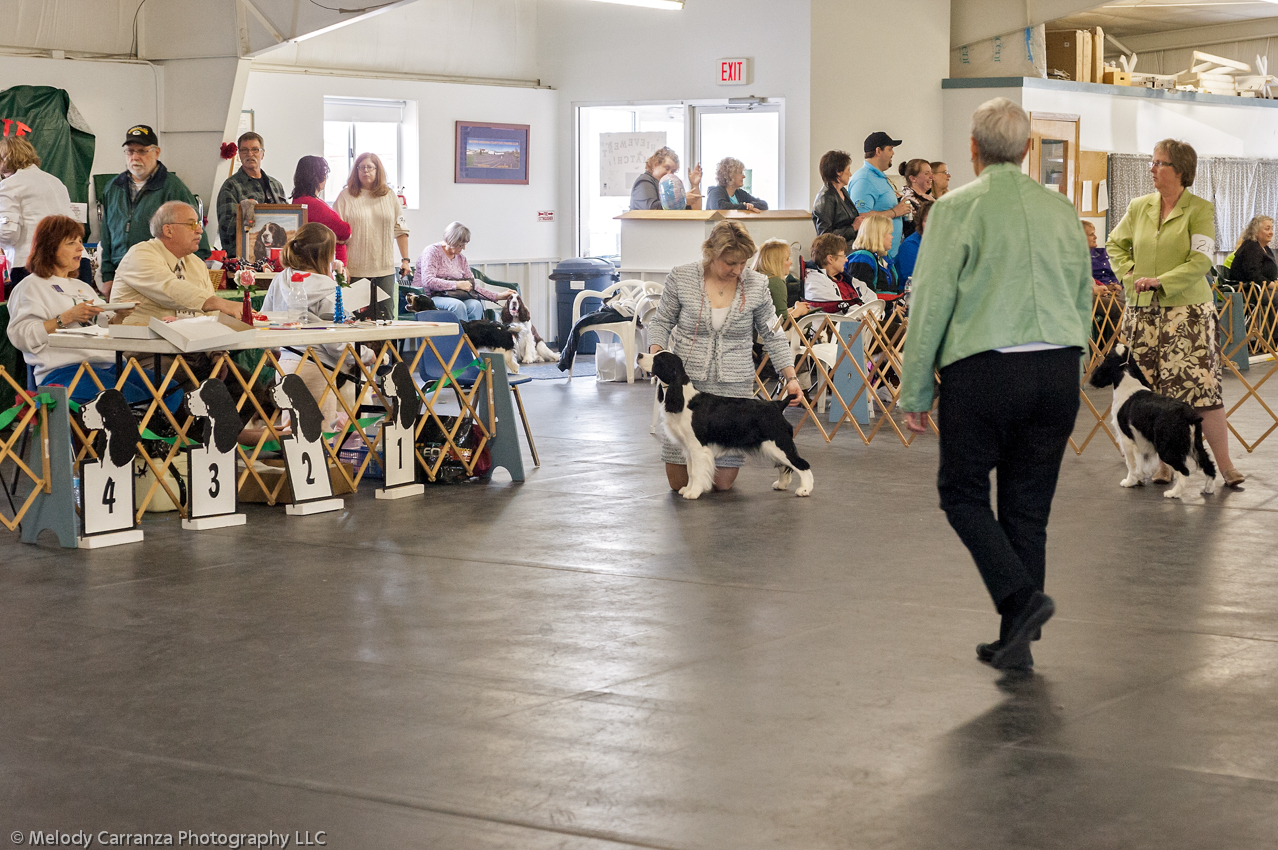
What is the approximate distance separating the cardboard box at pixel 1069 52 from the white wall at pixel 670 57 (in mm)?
3366

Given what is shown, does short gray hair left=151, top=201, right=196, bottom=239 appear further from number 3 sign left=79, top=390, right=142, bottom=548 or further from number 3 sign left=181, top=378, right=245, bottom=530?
number 3 sign left=79, top=390, right=142, bottom=548

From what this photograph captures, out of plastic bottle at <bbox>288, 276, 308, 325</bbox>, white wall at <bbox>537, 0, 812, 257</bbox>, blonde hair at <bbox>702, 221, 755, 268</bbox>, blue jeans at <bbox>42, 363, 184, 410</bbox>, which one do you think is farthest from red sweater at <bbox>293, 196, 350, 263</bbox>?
white wall at <bbox>537, 0, 812, 257</bbox>

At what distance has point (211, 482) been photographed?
195 inches

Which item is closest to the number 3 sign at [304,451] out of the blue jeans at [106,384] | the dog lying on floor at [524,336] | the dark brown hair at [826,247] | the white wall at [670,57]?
the blue jeans at [106,384]

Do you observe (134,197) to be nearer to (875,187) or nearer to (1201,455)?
(875,187)

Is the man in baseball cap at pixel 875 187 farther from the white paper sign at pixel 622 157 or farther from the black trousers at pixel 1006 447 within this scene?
the black trousers at pixel 1006 447

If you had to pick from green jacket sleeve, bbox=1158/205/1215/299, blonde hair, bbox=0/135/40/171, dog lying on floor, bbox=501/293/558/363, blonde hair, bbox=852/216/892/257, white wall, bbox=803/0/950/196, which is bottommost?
dog lying on floor, bbox=501/293/558/363

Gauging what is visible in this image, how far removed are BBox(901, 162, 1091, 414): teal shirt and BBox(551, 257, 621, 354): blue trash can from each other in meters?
7.93

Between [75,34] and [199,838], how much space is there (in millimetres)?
7163

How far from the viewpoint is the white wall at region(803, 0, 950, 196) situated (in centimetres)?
1058

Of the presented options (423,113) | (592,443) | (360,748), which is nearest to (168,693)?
(360,748)

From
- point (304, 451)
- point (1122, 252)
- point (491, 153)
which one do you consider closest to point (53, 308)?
point (304, 451)

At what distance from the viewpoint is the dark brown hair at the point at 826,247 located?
26.0 ft

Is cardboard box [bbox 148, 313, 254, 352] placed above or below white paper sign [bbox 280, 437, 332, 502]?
above
